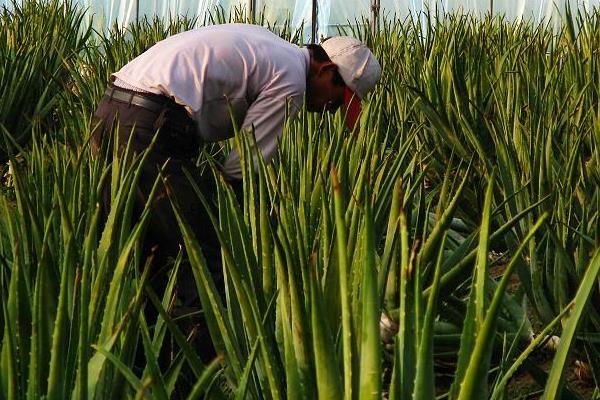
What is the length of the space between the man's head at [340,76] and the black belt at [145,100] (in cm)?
32

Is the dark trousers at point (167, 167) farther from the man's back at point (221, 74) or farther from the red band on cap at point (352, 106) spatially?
the red band on cap at point (352, 106)

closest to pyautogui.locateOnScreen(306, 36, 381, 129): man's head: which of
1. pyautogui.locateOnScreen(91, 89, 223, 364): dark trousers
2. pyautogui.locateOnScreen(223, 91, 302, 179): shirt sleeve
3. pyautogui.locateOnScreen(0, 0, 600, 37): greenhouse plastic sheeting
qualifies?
pyautogui.locateOnScreen(223, 91, 302, 179): shirt sleeve

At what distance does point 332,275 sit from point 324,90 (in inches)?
48.6

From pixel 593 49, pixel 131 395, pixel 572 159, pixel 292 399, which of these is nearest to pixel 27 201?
pixel 131 395

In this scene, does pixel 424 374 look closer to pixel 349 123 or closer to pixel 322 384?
pixel 322 384

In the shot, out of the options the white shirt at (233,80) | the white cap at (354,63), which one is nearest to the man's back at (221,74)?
the white shirt at (233,80)

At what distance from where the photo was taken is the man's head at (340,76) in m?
2.22

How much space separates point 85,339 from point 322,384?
19 centimetres

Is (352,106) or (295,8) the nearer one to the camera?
(352,106)

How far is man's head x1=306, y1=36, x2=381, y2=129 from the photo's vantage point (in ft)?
7.29

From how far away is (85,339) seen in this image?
0.81 m

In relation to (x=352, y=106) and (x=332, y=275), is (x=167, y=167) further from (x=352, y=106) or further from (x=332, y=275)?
(x=332, y=275)

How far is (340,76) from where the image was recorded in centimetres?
223

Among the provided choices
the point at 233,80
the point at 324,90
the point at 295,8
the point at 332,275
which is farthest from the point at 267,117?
the point at 295,8
